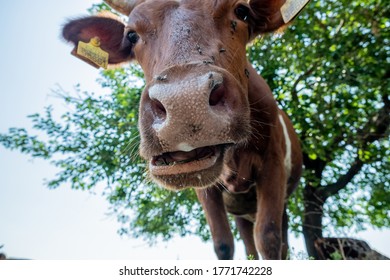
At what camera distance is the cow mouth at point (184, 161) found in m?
2.27

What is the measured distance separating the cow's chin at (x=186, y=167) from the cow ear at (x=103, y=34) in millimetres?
1842

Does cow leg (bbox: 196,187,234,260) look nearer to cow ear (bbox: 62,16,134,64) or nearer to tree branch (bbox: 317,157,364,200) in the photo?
cow ear (bbox: 62,16,134,64)

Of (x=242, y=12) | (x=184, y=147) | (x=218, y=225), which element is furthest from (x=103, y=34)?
(x=184, y=147)

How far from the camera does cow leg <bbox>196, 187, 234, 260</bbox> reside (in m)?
3.75

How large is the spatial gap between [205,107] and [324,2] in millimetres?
6182

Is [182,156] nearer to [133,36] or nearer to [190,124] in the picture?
[190,124]

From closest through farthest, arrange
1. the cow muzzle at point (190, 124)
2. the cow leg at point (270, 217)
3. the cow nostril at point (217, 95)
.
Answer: the cow muzzle at point (190, 124), the cow nostril at point (217, 95), the cow leg at point (270, 217)

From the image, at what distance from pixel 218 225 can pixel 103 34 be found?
222 centimetres

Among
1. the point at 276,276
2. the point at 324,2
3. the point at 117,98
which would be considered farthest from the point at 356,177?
the point at 276,276

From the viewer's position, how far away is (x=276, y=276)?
242 centimetres

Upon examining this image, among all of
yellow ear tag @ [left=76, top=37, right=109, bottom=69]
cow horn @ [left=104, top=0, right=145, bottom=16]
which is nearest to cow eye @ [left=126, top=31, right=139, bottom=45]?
cow horn @ [left=104, top=0, right=145, bottom=16]

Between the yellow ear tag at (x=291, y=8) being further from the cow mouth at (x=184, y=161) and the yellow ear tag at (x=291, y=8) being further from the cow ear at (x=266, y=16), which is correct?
the cow mouth at (x=184, y=161)

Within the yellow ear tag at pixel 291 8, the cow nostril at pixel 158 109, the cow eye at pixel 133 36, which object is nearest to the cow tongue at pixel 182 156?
the cow nostril at pixel 158 109

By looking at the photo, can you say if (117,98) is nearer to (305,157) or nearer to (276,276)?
(305,157)
